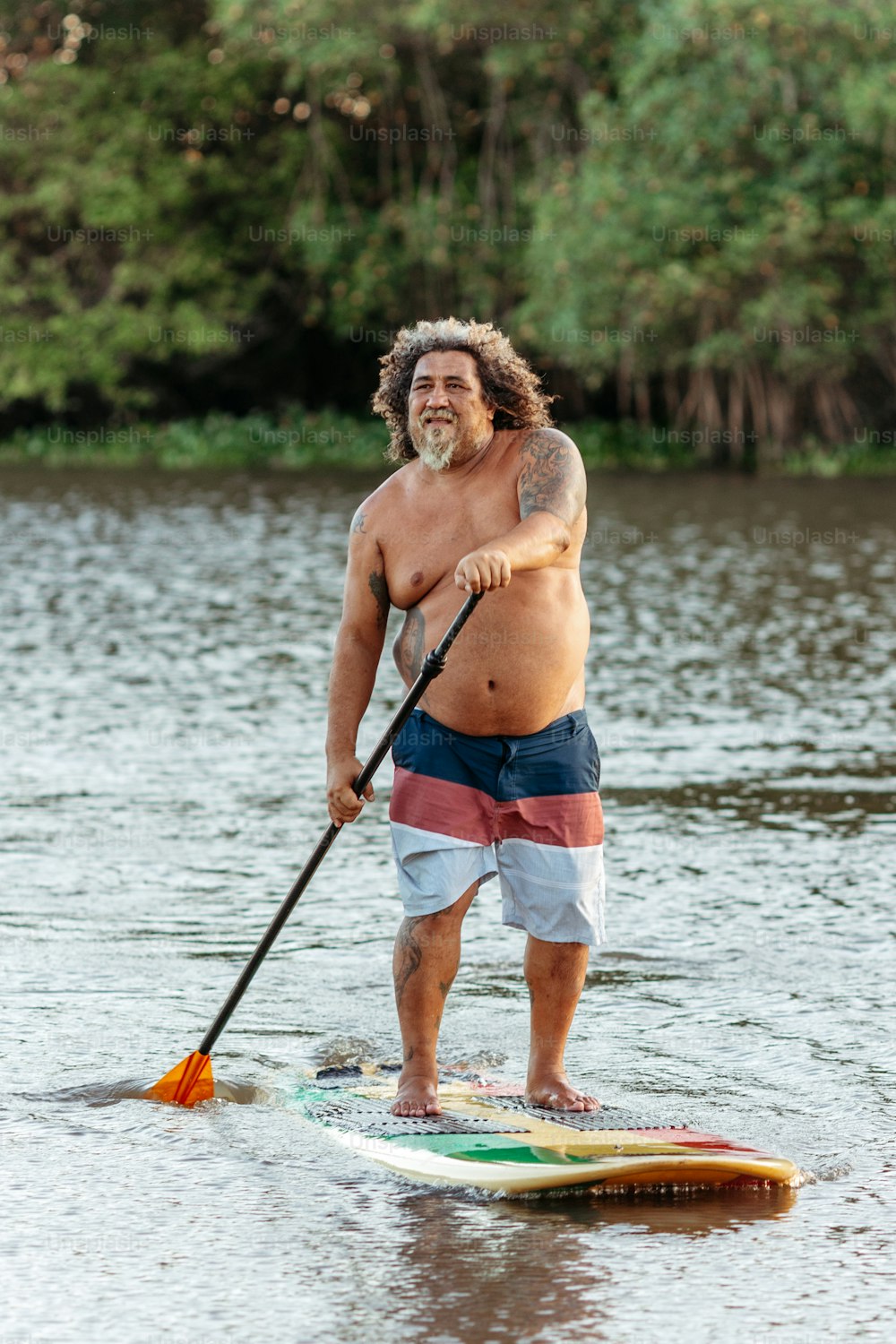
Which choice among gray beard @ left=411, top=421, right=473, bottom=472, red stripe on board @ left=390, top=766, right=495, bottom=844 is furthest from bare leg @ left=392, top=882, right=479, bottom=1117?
gray beard @ left=411, top=421, right=473, bottom=472

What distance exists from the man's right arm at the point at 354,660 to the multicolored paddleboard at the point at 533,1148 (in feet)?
2.31

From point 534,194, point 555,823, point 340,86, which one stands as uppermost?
point 340,86

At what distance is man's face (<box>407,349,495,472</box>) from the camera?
4.75 m

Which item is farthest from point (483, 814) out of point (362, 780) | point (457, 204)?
point (457, 204)

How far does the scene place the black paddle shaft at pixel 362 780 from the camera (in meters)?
4.56

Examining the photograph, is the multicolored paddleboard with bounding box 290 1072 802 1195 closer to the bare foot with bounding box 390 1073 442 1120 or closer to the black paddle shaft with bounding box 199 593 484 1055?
the bare foot with bounding box 390 1073 442 1120

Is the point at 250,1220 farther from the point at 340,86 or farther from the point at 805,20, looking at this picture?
the point at 340,86

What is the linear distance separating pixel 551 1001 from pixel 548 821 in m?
0.41

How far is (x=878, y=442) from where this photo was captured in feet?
101

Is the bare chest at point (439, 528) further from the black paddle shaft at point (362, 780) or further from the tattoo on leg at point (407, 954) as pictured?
the tattoo on leg at point (407, 954)

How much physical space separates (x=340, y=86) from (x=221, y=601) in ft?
71.6

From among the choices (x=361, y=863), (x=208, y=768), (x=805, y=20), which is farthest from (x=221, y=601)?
(x=805, y=20)

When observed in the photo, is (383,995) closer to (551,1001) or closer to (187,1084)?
(187,1084)

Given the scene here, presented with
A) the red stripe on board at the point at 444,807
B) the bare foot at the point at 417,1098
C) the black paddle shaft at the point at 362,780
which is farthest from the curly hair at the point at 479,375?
the bare foot at the point at 417,1098
